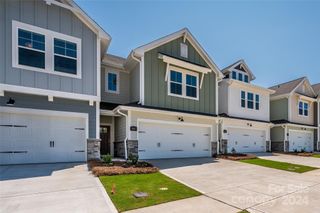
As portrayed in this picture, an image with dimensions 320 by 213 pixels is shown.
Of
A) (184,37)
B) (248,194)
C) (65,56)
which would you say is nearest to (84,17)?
(65,56)

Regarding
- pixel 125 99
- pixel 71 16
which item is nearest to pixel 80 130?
pixel 125 99

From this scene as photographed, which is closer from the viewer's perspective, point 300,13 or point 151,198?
point 151,198

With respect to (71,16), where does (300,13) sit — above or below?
above

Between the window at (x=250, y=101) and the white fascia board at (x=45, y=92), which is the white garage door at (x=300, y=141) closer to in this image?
the window at (x=250, y=101)

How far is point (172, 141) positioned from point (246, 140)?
28.8 ft

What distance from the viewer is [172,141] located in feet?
46.2

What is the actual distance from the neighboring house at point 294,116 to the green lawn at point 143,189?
62.8 feet

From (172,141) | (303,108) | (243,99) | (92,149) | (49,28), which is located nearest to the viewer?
(49,28)

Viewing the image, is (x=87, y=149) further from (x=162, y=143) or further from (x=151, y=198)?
(x=151, y=198)

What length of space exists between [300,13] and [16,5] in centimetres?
1668

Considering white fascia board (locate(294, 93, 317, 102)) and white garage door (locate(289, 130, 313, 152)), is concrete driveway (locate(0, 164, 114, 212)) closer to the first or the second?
white garage door (locate(289, 130, 313, 152))

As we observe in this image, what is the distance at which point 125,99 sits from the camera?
51.6 feet

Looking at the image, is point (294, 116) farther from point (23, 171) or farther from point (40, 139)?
point (23, 171)

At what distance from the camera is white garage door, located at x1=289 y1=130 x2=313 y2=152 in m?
22.9
